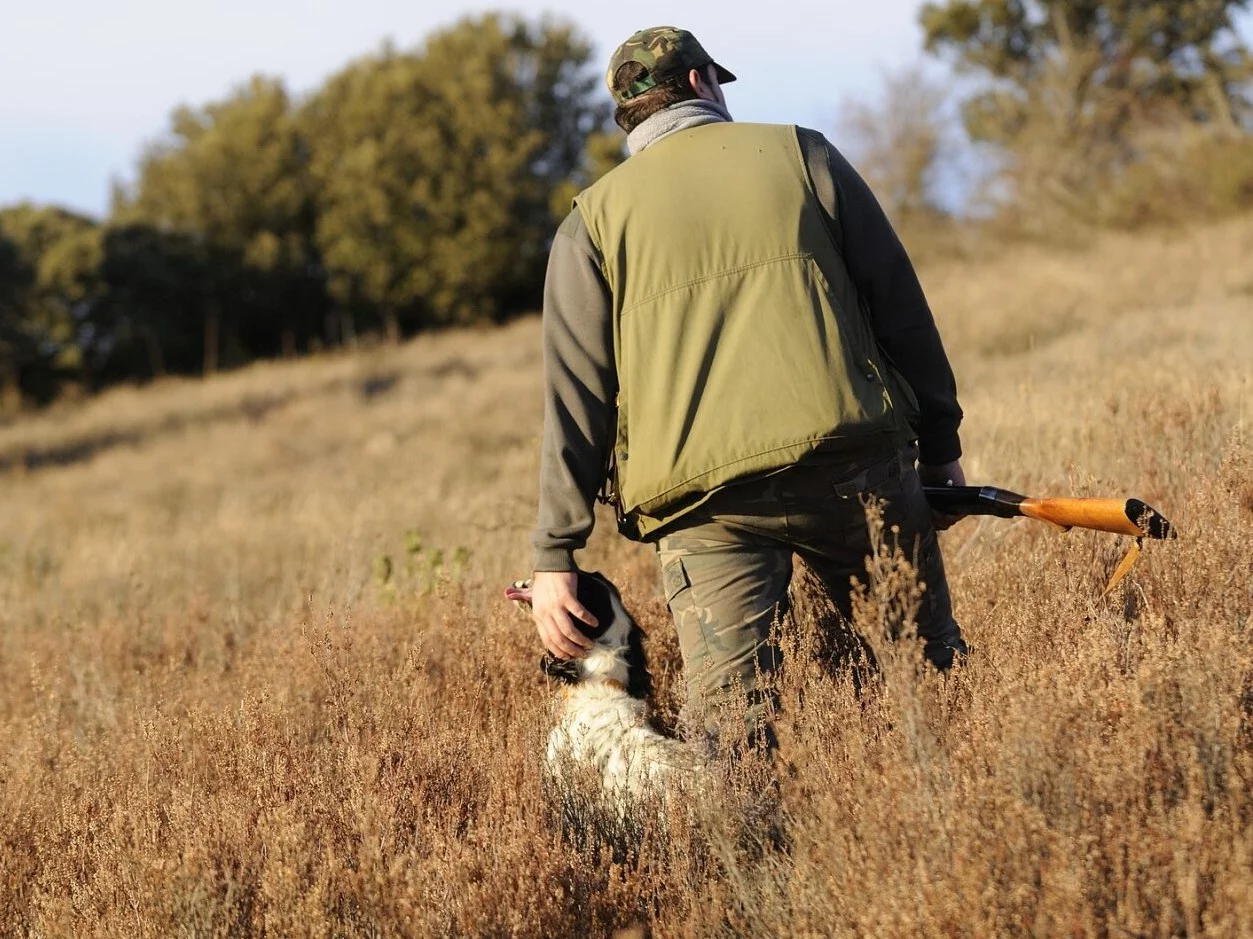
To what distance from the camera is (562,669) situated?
123 inches

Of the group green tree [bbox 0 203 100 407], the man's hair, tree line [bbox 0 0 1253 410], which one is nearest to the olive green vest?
the man's hair

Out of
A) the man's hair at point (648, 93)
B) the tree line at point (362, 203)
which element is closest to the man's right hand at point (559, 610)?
the man's hair at point (648, 93)

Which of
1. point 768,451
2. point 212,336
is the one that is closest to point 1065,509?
point 768,451

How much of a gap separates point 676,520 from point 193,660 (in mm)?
2948

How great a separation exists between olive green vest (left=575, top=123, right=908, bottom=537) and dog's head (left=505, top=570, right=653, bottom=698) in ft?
1.22

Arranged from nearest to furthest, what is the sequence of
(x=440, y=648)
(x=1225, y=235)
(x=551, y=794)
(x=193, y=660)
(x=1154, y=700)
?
(x=1154, y=700) → (x=551, y=794) → (x=440, y=648) → (x=193, y=660) → (x=1225, y=235)

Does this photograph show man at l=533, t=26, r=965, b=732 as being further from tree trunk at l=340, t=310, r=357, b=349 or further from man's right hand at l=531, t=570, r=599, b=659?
tree trunk at l=340, t=310, r=357, b=349

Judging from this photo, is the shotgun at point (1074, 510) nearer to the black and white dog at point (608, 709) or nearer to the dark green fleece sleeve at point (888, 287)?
the dark green fleece sleeve at point (888, 287)

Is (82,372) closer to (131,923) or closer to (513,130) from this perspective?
(513,130)

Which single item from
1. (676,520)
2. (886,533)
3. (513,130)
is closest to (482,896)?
(676,520)

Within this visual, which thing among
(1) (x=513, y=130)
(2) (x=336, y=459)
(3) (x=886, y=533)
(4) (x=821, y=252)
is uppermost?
(1) (x=513, y=130)

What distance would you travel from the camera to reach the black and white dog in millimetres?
2900

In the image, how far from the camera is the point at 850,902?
216 centimetres

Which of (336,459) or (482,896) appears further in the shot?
(336,459)
